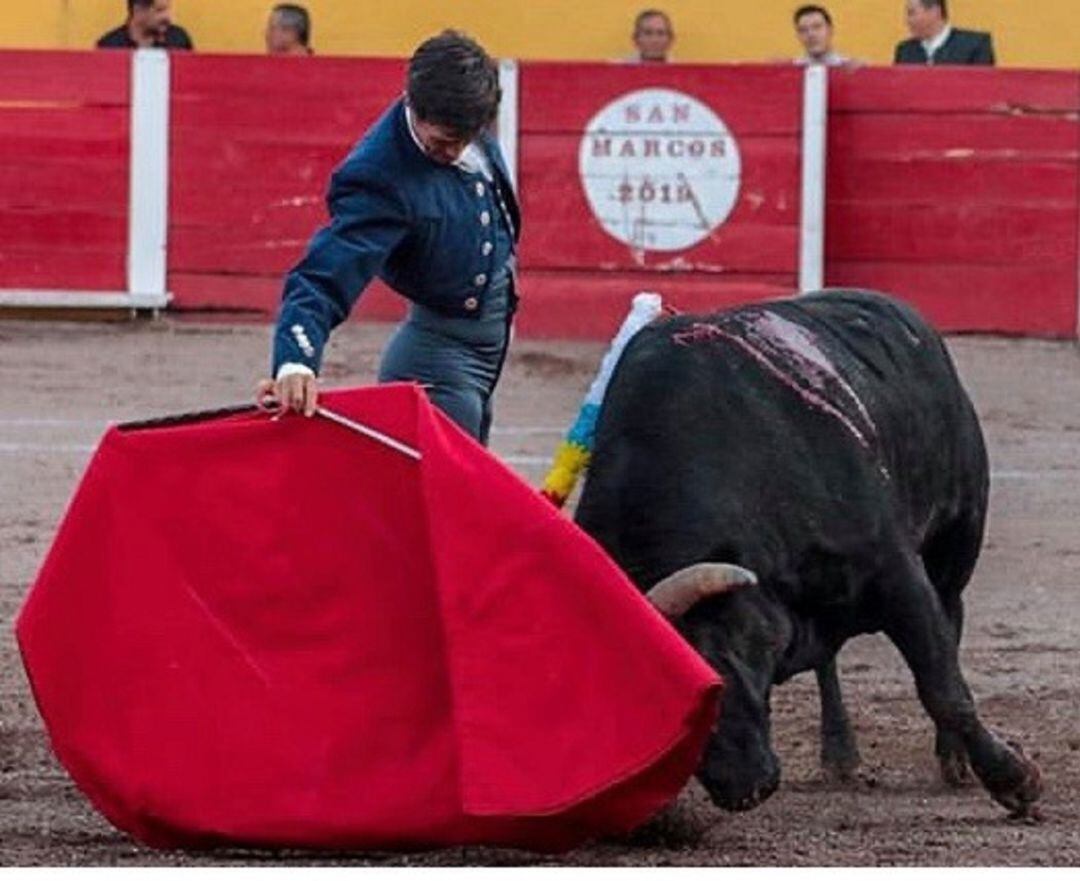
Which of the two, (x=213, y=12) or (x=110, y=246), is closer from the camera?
(x=110, y=246)

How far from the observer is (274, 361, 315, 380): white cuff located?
15.2 ft

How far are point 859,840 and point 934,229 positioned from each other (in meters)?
6.85

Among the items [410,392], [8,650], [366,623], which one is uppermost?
[410,392]

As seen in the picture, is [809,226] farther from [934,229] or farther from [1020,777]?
[1020,777]

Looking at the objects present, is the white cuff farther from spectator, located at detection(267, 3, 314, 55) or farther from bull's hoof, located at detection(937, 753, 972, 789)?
spectator, located at detection(267, 3, 314, 55)

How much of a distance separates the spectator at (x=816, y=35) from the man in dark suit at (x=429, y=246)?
643 centimetres

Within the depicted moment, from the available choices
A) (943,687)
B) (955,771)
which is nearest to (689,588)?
(943,687)

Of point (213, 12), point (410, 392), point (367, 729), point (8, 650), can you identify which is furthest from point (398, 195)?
point (213, 12)

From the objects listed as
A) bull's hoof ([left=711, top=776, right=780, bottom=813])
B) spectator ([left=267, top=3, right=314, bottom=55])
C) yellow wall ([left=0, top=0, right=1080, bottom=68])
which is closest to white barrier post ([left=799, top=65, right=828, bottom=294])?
yellow wall ([left=0, top=0, right=1080, bottom=68])

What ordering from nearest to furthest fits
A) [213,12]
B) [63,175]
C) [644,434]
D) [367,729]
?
[367,729] < [644,434] < [63,175] < [213,12]

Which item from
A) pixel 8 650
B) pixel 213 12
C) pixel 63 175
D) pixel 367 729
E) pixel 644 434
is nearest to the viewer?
pixel 367 729

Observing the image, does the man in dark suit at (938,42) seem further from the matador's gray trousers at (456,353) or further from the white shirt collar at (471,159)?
the white shirt collar at (471,159)

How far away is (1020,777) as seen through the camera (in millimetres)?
4934

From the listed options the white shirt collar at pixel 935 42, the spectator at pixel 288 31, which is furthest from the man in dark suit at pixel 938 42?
the spectator at pixel 288 31
